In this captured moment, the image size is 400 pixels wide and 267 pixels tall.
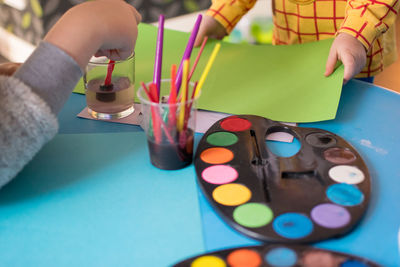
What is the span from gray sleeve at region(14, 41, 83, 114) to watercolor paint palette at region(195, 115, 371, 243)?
18 cm

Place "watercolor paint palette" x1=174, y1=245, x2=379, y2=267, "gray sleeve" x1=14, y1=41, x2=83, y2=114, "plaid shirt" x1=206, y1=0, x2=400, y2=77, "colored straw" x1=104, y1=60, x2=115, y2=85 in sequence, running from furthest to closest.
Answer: "plaid shirt" x1=206, y1=0, x2=400, y2=77, "colored straw" x1=104, y1=60, x2=115, y2=85, "gray sleeve" x1=14, y1=41, x2=83, y2=114, "watercolor paint palette" x1=174, y1=245, x2=379, y2=267

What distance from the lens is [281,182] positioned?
18.6 inches

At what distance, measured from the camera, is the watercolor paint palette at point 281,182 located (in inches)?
16.3

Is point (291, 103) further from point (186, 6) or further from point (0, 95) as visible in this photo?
point (186, 6)

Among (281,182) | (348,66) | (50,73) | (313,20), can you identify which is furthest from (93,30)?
(313,20)

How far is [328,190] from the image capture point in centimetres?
45

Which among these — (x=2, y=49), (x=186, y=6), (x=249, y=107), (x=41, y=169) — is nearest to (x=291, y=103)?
(x=249, y=107)

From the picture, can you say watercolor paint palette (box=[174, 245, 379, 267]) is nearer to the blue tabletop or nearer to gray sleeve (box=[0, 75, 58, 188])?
the blue tabletop

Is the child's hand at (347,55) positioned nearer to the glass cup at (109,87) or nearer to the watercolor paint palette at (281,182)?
the watercolor paint palette at (281,182)

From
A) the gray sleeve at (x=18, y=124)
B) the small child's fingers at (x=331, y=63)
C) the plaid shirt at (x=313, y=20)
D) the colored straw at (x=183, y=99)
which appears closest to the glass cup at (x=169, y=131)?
the colored straw at (x=183, y=99)

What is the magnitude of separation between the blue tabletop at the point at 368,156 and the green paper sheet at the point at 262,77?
1.5 inches

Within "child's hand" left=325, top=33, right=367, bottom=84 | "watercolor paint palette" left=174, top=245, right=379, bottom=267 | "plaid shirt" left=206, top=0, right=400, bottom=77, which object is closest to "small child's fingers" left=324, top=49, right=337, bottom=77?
"child's hand" left=325, top=33, right=367, bottom=84

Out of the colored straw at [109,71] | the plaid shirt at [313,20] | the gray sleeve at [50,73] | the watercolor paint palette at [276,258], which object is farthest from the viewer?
the plaid shirt at [313,20]

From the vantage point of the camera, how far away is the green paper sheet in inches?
25.2
